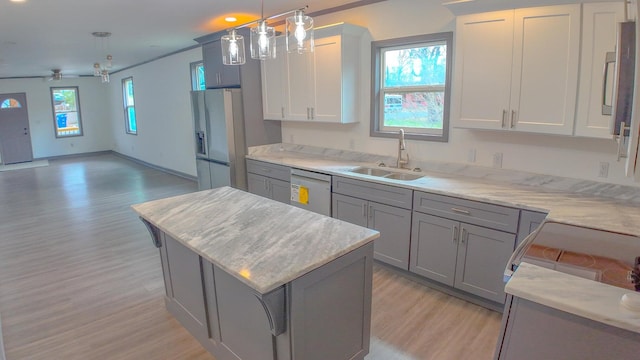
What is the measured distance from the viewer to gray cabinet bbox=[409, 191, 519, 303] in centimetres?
262

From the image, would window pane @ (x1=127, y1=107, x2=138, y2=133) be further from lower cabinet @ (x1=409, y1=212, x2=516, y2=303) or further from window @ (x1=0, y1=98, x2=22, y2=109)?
lower cabinet @ (x1=409, y1=212, x2=516, y2=303)

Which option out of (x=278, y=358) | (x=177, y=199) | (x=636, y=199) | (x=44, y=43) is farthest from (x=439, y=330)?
(x=44, y=43)

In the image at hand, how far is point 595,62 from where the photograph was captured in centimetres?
241

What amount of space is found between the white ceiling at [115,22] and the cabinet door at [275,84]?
53 centimetres

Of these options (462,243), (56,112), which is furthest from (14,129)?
(462,243)

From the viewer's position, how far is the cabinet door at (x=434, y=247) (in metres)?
2.89

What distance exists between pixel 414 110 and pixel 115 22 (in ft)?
11.7

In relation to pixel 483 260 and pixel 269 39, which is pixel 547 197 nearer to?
pixel 483 260

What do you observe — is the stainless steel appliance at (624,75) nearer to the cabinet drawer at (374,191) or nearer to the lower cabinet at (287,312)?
the lower cabinet at (287,312)

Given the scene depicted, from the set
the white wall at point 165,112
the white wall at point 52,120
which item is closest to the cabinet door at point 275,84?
the white wall at point 165,112

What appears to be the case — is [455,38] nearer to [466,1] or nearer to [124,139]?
[466,1]

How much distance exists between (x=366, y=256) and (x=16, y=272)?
362 centimetres

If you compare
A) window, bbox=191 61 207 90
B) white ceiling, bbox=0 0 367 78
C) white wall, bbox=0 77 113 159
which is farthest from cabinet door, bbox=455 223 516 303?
white wall, bbox=0 77 113 159

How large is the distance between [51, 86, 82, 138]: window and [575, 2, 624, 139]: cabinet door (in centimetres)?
1286
